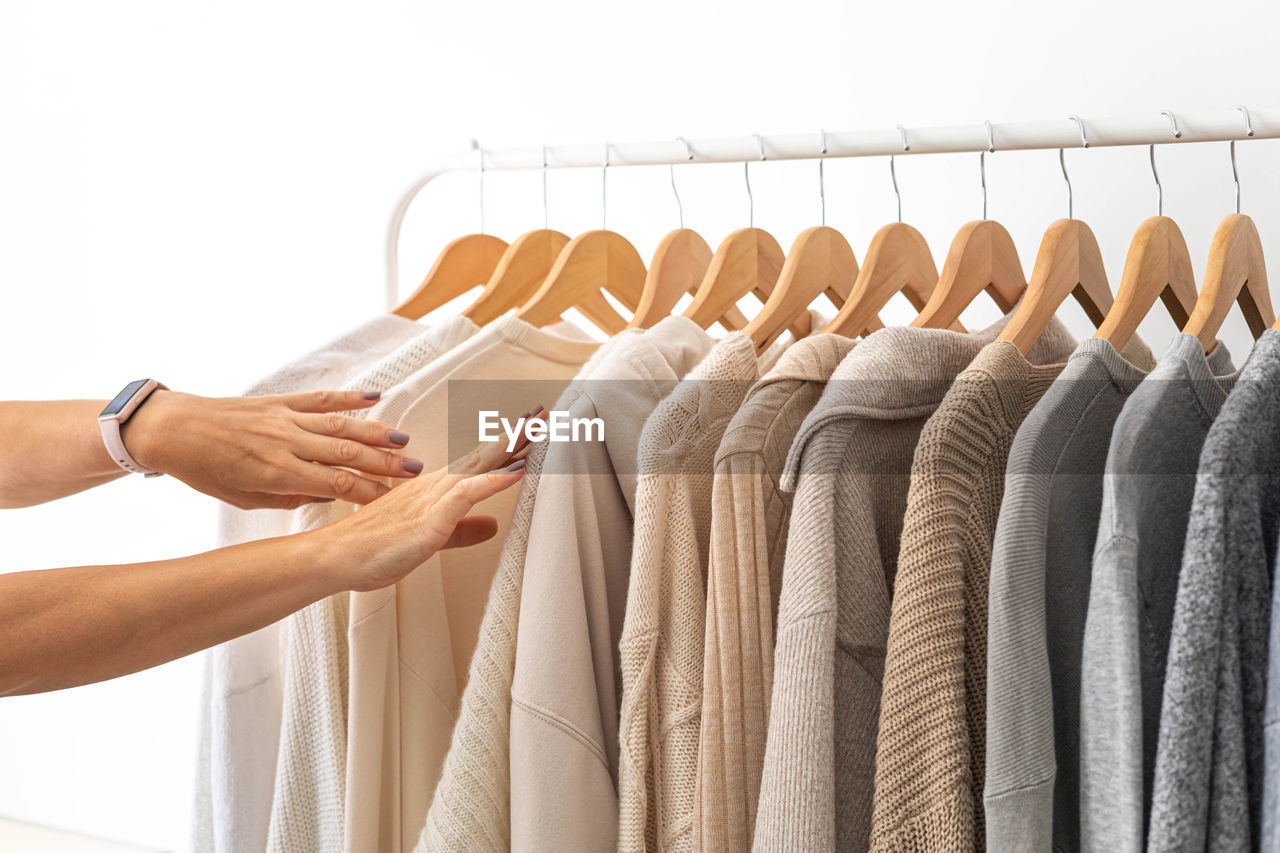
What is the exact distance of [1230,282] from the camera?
2.64 feet

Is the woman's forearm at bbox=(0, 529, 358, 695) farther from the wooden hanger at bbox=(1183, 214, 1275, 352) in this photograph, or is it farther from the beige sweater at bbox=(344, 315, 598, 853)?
the wooden hanger at bbox=(1183, 214, 1275, 352)

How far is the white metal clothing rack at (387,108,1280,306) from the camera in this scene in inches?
31.6

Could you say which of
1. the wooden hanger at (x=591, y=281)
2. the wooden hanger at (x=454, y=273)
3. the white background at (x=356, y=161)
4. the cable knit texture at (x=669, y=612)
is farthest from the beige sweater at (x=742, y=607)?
the white background at (x=356, y=161)

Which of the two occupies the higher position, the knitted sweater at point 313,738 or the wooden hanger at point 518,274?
the wooden hanger at point 518,274

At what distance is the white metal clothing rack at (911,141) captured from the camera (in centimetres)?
80

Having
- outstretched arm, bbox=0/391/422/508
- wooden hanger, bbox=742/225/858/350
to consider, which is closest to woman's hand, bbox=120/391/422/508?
outstretched arm, bbox=0/391/422/508

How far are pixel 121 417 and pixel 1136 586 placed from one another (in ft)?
2.76

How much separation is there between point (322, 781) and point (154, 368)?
4.28 ft

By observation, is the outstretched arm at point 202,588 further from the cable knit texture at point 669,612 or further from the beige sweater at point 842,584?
the beige sweater at point 842,584

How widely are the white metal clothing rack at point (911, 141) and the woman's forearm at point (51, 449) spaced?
433 mm

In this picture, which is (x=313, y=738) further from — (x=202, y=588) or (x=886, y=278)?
(x=886, y=278)

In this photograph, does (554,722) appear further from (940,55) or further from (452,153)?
(940,55)

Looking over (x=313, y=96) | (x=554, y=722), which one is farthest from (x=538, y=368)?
(x=313, y=96)

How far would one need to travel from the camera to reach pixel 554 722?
694mm
